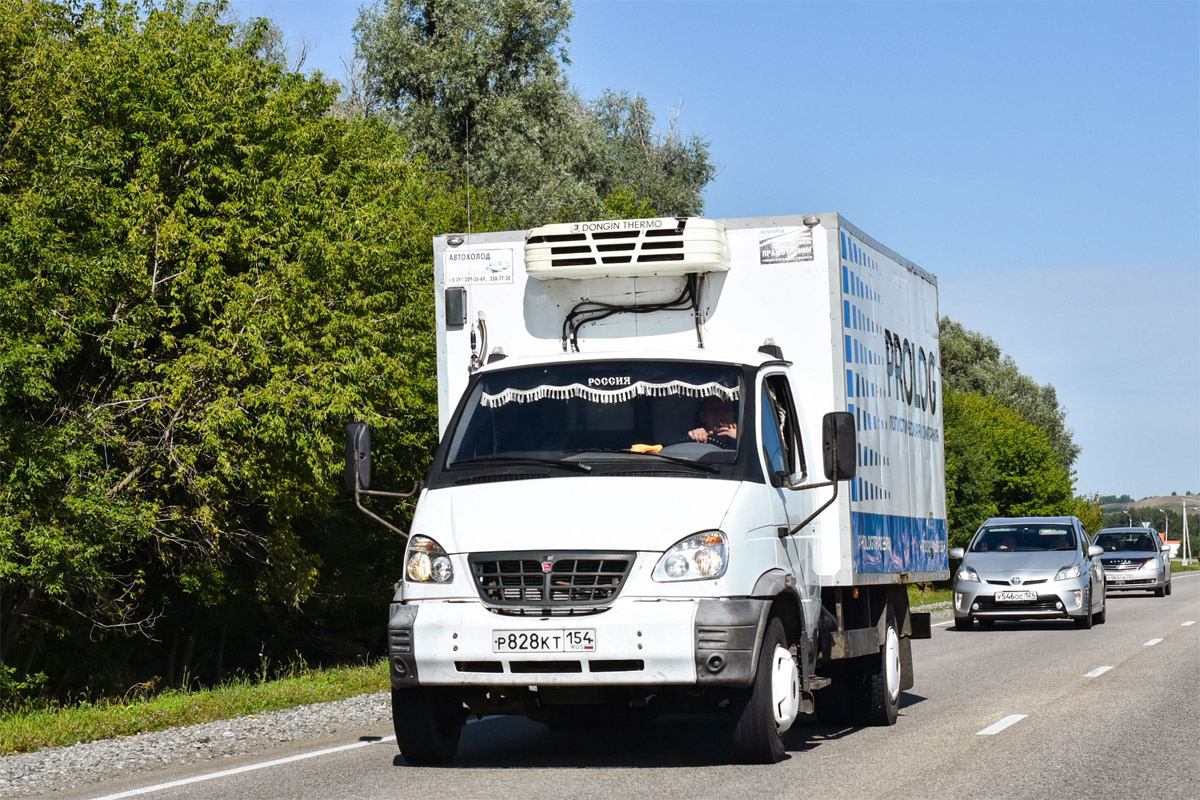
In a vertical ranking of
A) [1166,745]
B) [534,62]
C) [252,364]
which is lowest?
[1166,745]

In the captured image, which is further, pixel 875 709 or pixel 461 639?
pixel 875 709

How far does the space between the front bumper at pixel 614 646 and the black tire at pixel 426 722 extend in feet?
2.08

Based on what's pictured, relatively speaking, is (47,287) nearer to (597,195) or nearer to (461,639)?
(461,639)

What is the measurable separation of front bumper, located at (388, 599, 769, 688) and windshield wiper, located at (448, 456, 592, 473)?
0.84 metres

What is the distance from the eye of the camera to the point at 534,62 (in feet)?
146

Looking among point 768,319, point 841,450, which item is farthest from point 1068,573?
point 841,450

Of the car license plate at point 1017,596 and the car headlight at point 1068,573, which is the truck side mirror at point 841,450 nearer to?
the car license plate at point 1017,596

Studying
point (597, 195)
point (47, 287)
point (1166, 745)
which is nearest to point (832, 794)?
point (1166, 745)

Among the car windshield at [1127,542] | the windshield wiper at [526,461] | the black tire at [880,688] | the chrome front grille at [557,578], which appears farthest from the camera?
the car windshield at [1127,542]

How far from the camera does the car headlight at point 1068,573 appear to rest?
23.5 meters

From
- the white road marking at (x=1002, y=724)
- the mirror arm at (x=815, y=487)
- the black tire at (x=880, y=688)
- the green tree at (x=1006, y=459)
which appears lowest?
the white road marking at (x=1002, y=724)

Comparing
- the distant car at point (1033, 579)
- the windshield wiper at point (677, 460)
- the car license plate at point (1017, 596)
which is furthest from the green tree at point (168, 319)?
the windshield wiper at point (677, 460)

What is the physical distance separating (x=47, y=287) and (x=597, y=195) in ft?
91.5

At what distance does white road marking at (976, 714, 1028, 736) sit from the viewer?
33.9 ft
